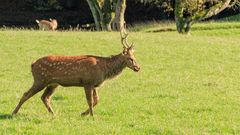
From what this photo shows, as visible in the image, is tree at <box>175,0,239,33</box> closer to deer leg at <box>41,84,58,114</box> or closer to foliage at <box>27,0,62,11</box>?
foliage at <box>27,0,62,11</box>

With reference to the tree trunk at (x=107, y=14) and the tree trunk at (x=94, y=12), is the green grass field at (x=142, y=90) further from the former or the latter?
the tree trunk at (x=94, y=12)

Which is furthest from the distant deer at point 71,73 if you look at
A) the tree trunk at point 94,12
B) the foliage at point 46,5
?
the foliage at point 46,5

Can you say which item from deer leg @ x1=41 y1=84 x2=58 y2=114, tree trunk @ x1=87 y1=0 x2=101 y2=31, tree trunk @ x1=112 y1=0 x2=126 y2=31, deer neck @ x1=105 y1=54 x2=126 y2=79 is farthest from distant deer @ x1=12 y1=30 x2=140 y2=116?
tree trunk @ x1=87 y1=0 x2=101 y2=31

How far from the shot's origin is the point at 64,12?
60062mm

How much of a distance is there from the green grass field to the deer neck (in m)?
0.88

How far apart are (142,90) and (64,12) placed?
44.1 m

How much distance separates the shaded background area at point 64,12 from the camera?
5632cm

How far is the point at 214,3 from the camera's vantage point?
134 ft

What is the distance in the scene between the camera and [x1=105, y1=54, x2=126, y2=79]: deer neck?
12.8 m

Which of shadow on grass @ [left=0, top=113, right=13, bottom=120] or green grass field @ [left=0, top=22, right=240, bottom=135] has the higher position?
shadow on grass @ [left=0, top=113, right=13, bottom=120]

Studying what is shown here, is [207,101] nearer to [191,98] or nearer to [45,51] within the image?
[191,98]

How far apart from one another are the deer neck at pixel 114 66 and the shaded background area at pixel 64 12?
4175 centimetres

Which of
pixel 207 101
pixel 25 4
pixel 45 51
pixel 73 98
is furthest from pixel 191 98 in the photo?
pixel 25 4

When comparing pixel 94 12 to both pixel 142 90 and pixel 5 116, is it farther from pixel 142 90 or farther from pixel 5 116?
pixel 5 116
